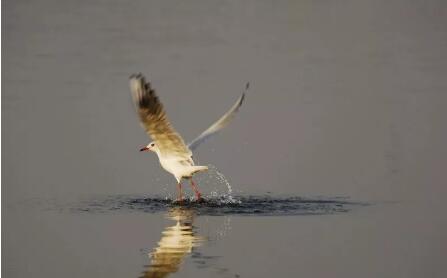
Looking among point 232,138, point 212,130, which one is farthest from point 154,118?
point 232,138

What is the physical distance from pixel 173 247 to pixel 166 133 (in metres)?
2.11

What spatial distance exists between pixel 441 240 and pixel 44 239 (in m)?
3.43

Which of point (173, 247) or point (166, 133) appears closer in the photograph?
point (173, 247)

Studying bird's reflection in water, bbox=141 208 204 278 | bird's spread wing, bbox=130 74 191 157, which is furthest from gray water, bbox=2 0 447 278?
bird's spread wing, bbox=130 74 191 157

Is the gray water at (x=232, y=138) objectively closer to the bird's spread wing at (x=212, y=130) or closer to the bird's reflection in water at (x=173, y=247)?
the bird's reflection in water at (x=173, y=247)

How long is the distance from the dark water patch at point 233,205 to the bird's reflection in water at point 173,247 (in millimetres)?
470

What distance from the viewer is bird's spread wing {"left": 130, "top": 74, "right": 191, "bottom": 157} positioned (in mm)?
9875

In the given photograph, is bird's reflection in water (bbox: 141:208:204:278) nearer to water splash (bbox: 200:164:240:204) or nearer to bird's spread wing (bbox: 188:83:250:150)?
water splash (bbox: 200:164:240:204)

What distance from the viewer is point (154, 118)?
1019cm

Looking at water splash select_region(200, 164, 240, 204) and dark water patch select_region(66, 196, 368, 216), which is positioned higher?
water splash select_region(200, 164, 240, 204)

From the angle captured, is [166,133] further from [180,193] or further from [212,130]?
[180,193]

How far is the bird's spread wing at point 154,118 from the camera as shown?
9875 mm

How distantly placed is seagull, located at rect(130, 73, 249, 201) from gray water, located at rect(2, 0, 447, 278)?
0.36 metres

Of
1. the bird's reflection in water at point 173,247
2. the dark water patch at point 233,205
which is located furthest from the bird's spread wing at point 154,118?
the bird's reflection in water at point 173,247
